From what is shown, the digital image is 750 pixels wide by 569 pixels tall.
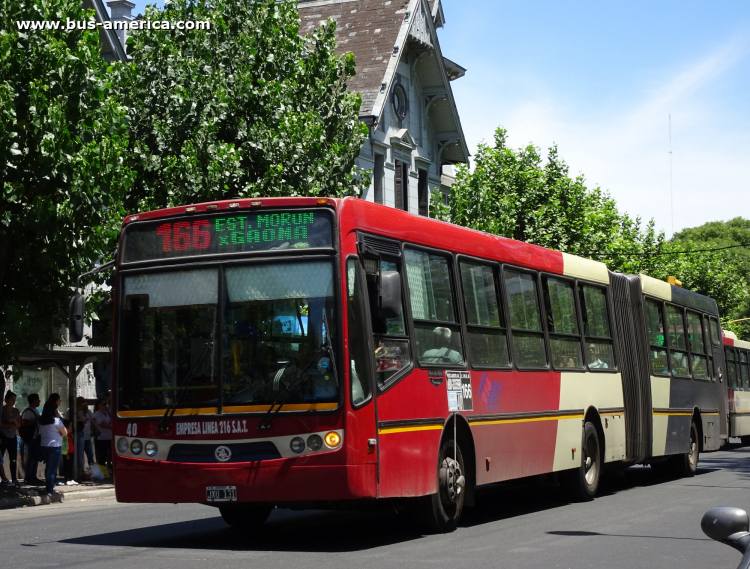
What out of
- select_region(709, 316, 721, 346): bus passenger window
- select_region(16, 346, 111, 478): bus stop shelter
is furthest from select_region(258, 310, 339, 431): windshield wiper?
select_region(709, 316, 721, 346): bus passenger window

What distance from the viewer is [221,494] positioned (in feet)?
32.4

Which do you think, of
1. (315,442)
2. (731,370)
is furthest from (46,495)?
(731,370)

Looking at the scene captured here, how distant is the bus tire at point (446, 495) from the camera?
434 inches

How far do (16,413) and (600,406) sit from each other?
1076 cm

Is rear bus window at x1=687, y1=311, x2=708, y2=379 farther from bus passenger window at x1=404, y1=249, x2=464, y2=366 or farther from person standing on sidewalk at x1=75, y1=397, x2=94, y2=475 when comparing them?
person standing on sidewalk at x1=75, y1=397, x2=94, y2=475

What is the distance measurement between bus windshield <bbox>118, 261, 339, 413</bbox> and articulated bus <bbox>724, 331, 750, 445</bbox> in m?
22.4

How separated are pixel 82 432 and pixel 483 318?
507 inches

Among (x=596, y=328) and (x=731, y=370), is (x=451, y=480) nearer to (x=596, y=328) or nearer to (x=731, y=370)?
(x=596, y=328)

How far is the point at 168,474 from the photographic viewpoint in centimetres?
1014

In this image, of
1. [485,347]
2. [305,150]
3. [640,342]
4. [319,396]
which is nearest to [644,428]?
[640,342]

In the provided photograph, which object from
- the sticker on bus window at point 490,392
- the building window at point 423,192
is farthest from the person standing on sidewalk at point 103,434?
the building window at point 423,192

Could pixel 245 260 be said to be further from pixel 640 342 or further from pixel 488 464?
pixel 640 342

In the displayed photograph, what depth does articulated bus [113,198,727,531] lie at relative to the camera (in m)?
9.78

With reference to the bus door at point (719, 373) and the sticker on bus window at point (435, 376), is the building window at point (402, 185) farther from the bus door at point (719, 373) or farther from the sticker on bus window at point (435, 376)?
the sticker on bus window at point (435, 376)
